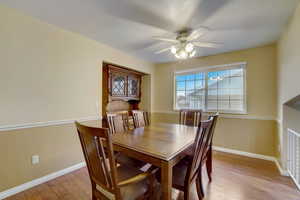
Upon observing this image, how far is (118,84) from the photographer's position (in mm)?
3492

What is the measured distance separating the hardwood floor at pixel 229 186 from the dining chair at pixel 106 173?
0.73 m

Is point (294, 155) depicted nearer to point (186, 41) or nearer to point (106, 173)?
point (186, 41)

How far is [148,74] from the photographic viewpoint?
13.9ft

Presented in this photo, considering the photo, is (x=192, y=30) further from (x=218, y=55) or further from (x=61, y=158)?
(x=61, y=158)

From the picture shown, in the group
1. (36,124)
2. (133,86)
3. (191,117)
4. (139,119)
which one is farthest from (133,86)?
(36,124)

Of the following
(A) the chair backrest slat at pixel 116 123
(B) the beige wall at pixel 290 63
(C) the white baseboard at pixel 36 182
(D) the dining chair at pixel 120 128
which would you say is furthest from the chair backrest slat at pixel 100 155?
(B) the beige wall at pixel 290 63

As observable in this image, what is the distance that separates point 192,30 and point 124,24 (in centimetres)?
108

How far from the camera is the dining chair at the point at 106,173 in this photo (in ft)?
3.11

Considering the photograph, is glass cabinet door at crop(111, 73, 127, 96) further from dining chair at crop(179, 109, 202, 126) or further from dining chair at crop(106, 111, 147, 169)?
dining chair at crop(179, 109, 202, 126)

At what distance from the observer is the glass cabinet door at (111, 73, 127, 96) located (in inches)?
131

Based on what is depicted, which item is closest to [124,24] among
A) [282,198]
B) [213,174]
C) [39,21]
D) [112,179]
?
[39,21]

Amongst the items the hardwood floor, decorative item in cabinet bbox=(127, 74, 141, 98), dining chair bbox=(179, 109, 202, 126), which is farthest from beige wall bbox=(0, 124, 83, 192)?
dining chair bbox=(179, 109, 202, 126)

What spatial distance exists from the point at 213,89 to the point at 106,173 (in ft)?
10.7

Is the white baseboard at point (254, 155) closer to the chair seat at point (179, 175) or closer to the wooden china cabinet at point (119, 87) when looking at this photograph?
the chair seat at point (179, 175)
